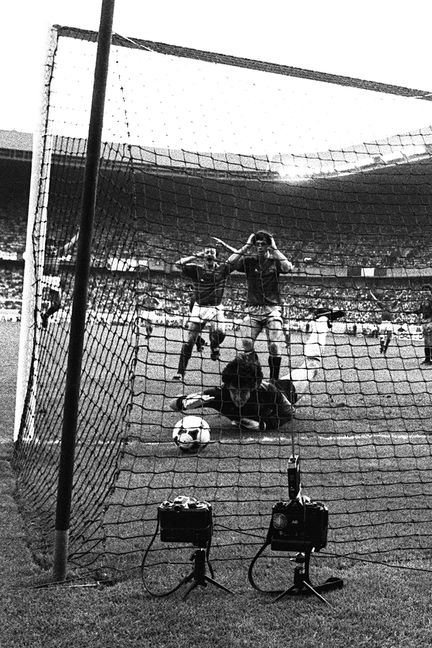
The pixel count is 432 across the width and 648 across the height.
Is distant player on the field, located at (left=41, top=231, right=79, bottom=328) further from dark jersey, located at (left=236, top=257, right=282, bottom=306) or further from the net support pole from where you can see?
the net support pole

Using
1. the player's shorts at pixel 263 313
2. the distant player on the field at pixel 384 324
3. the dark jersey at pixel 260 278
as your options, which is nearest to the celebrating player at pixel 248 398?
the dark jersey at pixel 260 278

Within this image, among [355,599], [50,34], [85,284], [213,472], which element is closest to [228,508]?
[213,472]

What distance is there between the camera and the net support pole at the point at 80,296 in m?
3.20

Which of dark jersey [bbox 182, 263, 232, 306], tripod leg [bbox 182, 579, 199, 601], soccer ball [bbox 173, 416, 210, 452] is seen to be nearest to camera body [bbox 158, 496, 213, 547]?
tripod leg [bbox 182, 579, 199, 601]

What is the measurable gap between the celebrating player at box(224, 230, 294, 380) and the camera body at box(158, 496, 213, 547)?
12.8 ft

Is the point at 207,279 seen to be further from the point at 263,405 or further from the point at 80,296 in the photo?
the point at 80,296

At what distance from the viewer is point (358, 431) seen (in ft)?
23.0

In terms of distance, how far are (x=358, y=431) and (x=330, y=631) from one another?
441 centimetres

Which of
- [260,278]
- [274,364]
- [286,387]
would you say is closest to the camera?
[286,387]

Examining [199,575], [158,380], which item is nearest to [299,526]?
[199,575]

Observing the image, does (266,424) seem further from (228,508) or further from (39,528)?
(39,528)

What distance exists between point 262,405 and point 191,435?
1.13 metres

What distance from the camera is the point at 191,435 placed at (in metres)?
5.84

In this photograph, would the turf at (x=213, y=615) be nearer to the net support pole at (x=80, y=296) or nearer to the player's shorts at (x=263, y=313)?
the net support pole at (x=80, y=296)
